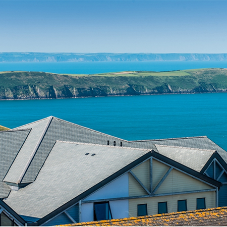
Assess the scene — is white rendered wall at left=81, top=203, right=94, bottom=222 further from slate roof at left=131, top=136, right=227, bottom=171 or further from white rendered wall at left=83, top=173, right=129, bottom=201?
slate roof at left=131, top=136, right=227, bottom=171

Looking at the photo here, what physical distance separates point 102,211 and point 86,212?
807 millimetres

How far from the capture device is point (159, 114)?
166m

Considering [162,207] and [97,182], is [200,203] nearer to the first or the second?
[162,207]

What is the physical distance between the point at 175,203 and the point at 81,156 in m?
4.67

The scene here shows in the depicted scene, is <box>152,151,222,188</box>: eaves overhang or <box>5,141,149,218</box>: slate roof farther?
<box>152,151,222,188</box>: eaves overhang

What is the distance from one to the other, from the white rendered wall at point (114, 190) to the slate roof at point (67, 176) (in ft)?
1.14

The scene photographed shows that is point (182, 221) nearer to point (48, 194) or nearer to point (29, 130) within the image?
point (48, 194)

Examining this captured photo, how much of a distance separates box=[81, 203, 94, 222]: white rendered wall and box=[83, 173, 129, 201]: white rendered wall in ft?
0.96

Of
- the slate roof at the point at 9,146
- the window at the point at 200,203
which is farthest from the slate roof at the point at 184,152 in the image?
the slate roof at the point at 9,146

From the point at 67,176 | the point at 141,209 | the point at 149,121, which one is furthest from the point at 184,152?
the point at 149,121

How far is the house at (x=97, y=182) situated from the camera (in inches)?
776

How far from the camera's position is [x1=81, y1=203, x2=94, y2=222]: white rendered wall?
63.9 feet

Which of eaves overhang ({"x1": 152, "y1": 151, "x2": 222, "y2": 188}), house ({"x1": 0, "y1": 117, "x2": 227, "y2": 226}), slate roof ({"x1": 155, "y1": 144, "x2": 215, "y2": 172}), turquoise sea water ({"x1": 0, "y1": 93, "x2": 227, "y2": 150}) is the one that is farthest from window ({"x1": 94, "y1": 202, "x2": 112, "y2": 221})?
turquoise sea water ({"x1": 0, "y1": 93, "x2": 227, "y2": 150})

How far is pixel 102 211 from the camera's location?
20.1 meters
